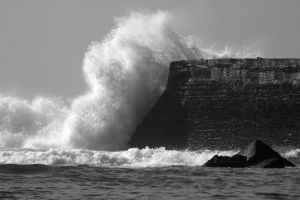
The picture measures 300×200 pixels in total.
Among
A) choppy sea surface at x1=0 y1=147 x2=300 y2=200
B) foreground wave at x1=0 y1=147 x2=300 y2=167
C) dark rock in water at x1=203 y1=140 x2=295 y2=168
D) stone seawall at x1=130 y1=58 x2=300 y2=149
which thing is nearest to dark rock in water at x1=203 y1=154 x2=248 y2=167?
dark rock in water at x1=203 y1=140 x2=295 y2=168

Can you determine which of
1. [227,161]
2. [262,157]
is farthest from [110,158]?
[262,157]

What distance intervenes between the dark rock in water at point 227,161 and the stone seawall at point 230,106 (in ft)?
15.3

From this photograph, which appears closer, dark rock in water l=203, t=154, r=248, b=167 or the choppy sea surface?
the choppy sea surface

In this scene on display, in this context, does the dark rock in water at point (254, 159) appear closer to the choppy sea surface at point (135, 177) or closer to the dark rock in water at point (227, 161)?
the dark rock in water at point (227, 161)

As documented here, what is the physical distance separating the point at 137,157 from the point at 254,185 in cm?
698

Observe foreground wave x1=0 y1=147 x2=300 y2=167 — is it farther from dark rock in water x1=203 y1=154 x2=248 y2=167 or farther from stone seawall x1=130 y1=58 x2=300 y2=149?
stone seawall x1=130 y1=58 x2=300 y2=149

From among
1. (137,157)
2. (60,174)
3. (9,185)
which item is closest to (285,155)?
(137,157)

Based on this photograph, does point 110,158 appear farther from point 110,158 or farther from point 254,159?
point 254,159

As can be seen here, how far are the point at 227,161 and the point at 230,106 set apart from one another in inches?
229

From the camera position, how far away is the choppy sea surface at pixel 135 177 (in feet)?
56.9

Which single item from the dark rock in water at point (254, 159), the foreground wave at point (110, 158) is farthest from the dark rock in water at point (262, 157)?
the foreground wave at point (110, 158)

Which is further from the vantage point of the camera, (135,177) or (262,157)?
(262,157)

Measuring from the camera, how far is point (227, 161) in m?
23.2

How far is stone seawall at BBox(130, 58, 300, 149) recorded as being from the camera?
28.1 metres
